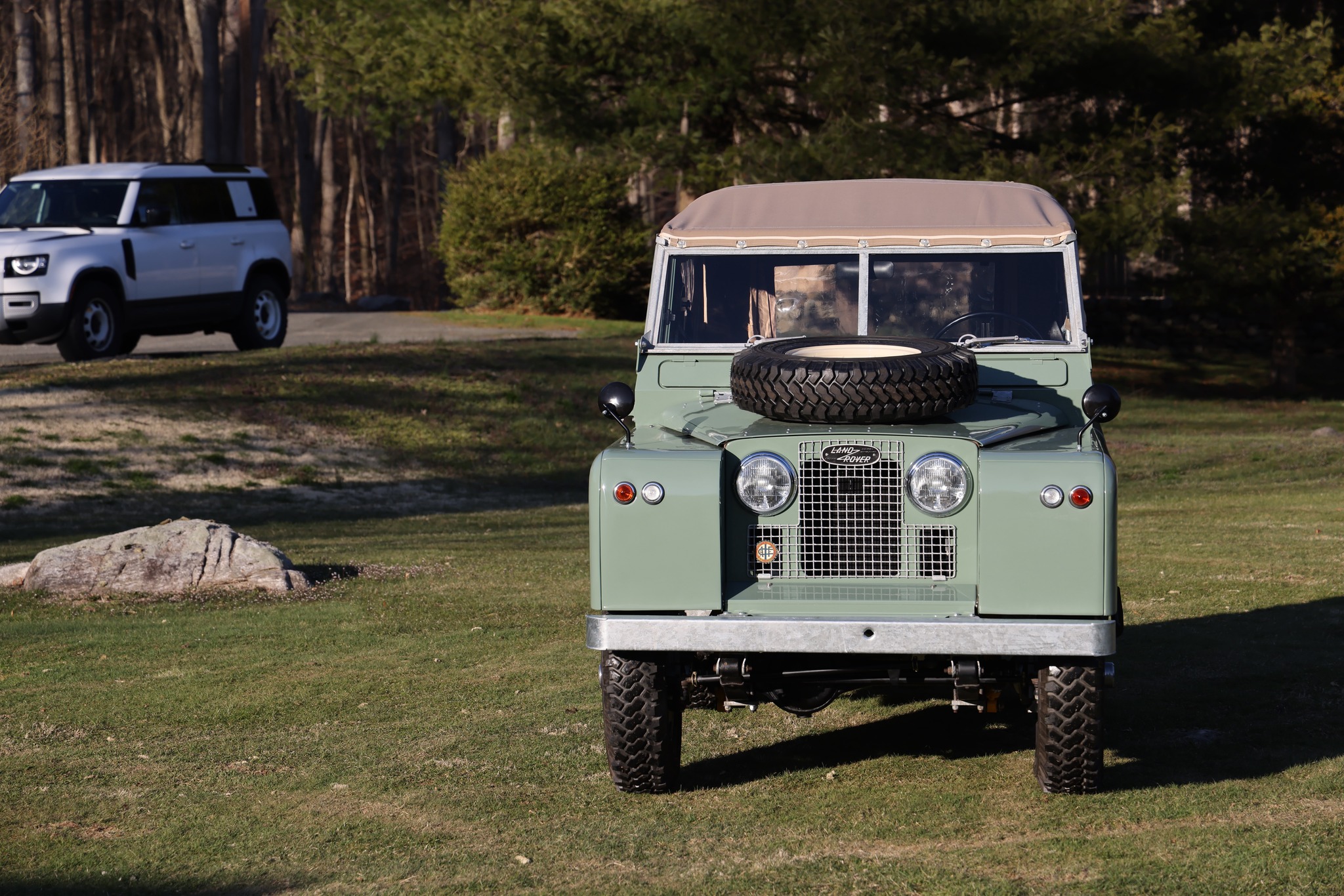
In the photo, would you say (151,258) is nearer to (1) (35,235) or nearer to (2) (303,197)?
(1) (35,235)

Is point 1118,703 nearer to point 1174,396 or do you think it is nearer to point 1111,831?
point 1111,831

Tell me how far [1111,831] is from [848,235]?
2855mm

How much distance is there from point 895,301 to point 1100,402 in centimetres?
115

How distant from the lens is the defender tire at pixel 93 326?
1969cm

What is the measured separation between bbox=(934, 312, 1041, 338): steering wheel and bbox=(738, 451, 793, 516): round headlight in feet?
4.91

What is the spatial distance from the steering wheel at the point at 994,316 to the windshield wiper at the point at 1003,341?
42 mm

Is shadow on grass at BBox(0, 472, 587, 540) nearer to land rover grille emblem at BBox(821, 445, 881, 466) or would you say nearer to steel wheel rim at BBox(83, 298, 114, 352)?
Answer: steel wheel rim at BBox(83, 298, 114, 352)

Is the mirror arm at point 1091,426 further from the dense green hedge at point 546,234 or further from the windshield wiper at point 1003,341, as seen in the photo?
the dense green hedge at point 546,234

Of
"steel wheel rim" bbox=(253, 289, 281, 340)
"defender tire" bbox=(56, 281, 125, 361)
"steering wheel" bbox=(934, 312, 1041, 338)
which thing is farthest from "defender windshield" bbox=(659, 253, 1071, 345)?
"steel wheel rim" bbox=(253, 289, 281, 340)

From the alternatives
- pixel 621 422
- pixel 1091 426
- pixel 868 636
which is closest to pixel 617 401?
pixel 621 422

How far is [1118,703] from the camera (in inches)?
285

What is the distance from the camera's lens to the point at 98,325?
2047 centimetres

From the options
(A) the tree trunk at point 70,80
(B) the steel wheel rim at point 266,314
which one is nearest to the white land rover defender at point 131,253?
(B) the steel wheel rim at point 266,314

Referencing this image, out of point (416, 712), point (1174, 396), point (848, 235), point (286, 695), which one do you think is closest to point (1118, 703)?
point (848, 235)
